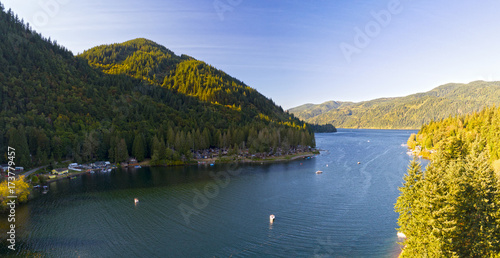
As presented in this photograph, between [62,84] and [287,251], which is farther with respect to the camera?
[62,84]

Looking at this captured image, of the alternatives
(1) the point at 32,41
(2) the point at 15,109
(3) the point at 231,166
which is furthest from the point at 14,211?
(1) the point at 32,41

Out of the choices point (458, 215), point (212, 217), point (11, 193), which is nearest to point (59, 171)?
point (11, 193)

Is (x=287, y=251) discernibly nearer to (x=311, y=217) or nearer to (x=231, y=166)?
(x=311, y=217)

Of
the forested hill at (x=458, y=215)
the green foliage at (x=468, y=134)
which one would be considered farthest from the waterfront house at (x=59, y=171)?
the green foliage at (x=468, y=134)

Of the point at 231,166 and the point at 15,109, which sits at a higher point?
the point at 15,109

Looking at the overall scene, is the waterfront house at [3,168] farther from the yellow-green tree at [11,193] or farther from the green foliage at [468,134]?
the green foliage at [468,134]

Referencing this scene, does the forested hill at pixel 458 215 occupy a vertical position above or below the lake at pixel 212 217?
above
